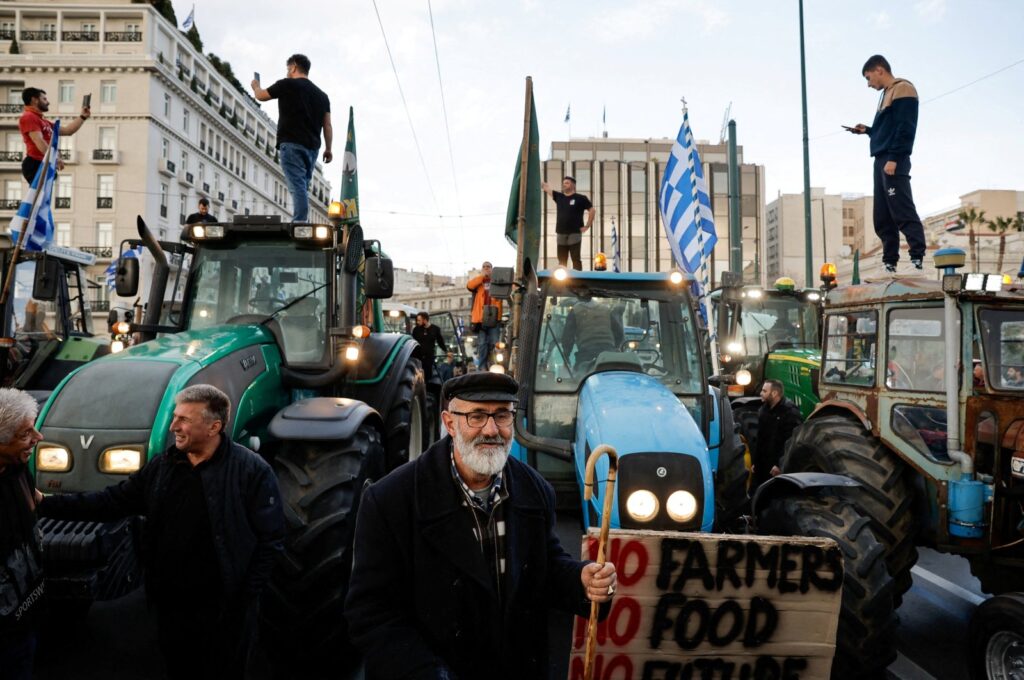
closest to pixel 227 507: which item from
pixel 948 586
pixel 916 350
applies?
pixel 916 350

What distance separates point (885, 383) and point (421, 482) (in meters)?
3.65

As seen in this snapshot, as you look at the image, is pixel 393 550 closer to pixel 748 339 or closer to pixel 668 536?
pixel 668 536

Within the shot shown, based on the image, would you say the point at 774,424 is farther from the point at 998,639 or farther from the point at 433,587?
the point at 433,587

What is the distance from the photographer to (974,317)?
403 centimetres

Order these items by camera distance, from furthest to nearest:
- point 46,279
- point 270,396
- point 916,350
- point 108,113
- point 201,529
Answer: point 108,113 → point 46,279 → point 270,396 → point 916,350 → point 201,529

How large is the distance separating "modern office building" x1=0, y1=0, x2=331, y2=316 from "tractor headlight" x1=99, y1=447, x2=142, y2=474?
45.3m

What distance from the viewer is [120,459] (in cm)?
346

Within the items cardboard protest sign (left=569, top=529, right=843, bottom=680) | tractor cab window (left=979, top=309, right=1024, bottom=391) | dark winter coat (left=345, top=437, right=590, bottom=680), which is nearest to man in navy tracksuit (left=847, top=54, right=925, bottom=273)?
tractor cab window (left=979, top=309, right=1024, bottom=391)

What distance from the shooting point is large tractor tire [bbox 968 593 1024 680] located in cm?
322

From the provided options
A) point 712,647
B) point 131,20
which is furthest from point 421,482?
point 131,20

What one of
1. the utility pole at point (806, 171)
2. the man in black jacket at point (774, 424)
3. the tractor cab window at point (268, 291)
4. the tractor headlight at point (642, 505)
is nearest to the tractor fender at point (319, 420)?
the tractor cab window at point (268, 291)

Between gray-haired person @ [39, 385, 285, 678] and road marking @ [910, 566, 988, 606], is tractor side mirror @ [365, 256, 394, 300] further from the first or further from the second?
road marking @ [910, 566, 988, 606]

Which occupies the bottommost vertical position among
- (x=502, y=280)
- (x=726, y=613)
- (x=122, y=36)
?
(x=726, y=613)

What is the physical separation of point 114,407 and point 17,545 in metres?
1.00
